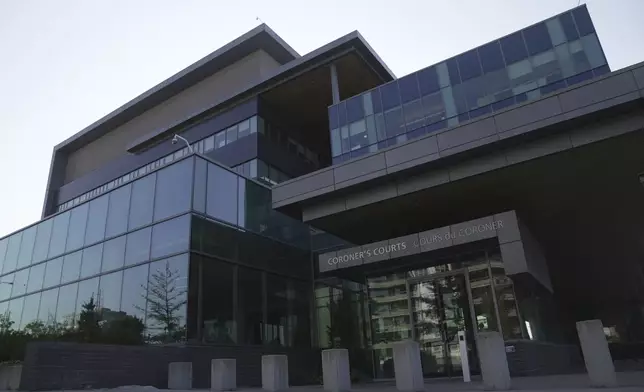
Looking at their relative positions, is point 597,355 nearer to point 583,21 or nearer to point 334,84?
point 583,21

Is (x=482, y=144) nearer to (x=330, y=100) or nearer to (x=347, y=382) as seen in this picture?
(x=347, y=382)

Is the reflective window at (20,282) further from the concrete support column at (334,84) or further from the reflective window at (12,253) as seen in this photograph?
the concrete support column at (334,84)

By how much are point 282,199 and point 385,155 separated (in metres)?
5.61

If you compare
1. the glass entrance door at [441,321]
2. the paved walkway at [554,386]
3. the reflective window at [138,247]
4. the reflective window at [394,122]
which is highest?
the reflective window at [394,122]

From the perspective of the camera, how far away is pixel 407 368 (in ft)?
38.4

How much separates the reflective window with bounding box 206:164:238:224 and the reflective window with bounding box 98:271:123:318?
5031 millimetres

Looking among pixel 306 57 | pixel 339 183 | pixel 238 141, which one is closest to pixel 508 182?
pixel 339 183

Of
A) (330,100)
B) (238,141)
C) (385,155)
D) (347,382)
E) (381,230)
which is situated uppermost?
(330,100)

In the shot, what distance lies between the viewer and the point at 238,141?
32.1 m

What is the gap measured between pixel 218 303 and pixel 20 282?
15.7 m

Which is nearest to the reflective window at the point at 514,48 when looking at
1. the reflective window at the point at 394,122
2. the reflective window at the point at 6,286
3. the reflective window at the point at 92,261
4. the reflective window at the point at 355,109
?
the reflective window at the point at 394,122

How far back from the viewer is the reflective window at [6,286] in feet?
92.2

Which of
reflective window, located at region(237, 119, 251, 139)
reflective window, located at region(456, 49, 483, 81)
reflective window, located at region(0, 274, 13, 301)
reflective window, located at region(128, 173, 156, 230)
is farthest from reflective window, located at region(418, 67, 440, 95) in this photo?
reflective window, located at region(0, 274, 13, 301)

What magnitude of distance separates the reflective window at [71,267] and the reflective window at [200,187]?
8.15 m
